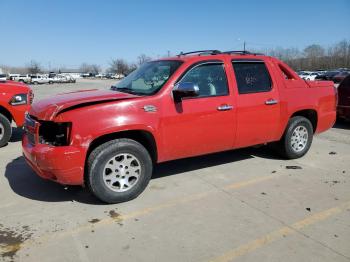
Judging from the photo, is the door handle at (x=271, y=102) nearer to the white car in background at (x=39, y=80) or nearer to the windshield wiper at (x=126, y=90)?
the windshield wiper at (x=126, y=90)

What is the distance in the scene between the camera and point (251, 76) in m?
5.62

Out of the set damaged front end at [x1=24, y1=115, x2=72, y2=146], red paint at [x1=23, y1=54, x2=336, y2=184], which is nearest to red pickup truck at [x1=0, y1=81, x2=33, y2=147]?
red paint at [x1=23, y1=54, x2=336, y2=184]

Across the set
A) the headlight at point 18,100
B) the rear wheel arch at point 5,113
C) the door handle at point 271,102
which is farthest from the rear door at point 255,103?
the rear wheel arch at point 5,113

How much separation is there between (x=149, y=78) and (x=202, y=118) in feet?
3.27

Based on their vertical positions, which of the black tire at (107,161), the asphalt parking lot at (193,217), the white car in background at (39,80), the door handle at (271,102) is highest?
the white car in background at (39,80)

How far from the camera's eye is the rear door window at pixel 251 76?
17.9ft

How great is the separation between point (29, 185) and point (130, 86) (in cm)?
203

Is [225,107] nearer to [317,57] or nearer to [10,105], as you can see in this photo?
[10,105]

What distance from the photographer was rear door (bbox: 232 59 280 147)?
213 inches

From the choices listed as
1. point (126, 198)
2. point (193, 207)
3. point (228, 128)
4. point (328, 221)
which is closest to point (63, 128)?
point (126, 198)

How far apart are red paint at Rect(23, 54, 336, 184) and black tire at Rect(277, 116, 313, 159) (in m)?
0.18

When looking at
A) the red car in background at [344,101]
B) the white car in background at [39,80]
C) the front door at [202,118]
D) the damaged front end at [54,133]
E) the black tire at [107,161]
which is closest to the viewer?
the damaged front end at [54,133]

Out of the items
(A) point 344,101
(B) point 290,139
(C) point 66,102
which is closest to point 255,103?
(B) point 290,139

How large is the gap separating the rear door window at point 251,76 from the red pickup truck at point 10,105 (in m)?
4.76
